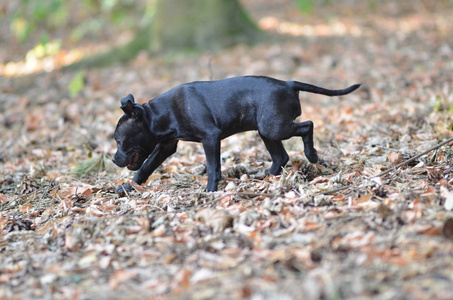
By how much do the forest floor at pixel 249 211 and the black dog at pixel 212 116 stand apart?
1.40ft

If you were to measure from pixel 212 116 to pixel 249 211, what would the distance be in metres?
1.19

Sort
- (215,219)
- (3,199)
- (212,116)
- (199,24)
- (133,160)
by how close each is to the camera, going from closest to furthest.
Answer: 1. (215,219)
2. (212,116)
3. (133,160)
4. (3,199)
5. (199,24)

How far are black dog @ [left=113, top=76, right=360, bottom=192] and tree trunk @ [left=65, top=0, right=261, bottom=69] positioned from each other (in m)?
7.22

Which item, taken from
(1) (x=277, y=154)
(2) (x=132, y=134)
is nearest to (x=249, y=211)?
(1) (x=277, y=154)

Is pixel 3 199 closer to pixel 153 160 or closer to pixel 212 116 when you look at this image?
pixel 153 160

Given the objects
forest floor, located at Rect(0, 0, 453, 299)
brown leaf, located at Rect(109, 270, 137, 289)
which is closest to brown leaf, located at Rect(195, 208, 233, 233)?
forest floor, located at Rect(0, 0, 453, 299)

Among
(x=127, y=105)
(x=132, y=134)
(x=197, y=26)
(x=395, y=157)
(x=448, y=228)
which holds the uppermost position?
(x=197, y=26)

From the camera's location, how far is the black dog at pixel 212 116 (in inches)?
180

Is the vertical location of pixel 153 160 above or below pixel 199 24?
below

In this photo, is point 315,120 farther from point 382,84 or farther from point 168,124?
point 168,124

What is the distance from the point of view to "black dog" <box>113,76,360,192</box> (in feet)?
15.0

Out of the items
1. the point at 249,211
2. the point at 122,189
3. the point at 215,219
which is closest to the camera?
the point at 215,219

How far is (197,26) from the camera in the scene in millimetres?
11750

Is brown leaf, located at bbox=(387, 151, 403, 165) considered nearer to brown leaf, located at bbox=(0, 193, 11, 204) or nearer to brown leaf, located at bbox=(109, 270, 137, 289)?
brown leaf, located at bbox=(109, 270, 137, 289)
